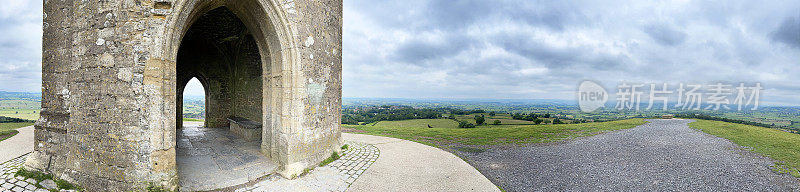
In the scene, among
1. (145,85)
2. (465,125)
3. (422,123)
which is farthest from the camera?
(422,123)

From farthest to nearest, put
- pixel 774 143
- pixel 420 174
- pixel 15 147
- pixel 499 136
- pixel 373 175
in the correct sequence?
1. pixel 499 136
2. pixel 774 143
3. pixel 15 147
4. pixel 420 174
5. pixel 373 175

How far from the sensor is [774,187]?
4.94 m

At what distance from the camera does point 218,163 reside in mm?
5402

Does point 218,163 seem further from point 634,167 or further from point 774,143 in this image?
point 774,143

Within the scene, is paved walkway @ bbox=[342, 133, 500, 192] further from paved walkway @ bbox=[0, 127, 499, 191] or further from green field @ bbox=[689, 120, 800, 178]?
green field @ bbox=[689, 120, 800, 178]

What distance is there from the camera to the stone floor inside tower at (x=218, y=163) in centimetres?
439

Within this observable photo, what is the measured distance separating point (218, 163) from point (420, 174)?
178 inches

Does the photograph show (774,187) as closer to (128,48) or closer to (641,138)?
(641,138)

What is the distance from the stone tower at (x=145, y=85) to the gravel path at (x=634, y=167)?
472 centimetres

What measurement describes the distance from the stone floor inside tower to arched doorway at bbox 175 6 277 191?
0.06 feet

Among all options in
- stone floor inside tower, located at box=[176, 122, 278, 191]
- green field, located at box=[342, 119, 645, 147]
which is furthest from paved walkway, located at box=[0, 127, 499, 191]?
green field, located at box=[342, 119, 645, 147]

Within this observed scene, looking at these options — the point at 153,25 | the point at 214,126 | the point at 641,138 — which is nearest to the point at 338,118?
the point at 153,25

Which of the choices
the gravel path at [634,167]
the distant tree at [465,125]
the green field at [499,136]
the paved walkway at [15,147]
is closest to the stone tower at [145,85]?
the paved walkway at [15,147]

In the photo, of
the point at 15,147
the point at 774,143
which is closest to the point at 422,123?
the point at 774,143
